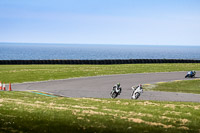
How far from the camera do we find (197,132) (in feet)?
31.3

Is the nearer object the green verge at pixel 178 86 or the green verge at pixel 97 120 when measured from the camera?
the green verge at pixel 97 120

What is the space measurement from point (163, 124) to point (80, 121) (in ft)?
8.75

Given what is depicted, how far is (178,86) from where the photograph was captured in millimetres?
27875

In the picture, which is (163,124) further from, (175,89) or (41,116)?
(175,89)

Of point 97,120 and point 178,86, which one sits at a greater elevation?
point 178,86

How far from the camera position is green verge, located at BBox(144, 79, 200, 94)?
84.1ft

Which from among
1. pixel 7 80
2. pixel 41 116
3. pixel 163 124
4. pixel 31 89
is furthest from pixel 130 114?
pixel 7 80

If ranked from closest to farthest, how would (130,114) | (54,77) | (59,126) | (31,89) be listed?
(59,126)
(130,114)
(31,89)
(54,77)

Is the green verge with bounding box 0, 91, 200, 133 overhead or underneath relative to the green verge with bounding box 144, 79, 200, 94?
underneath

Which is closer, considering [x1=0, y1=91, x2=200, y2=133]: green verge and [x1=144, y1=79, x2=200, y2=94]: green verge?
[x1=0, y1=91, x2=200, y2=133]: green verge

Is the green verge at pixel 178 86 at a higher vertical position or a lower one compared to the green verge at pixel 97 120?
higher

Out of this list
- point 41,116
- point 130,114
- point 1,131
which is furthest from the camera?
point 130,114

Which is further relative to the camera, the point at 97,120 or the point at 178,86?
the point at 178,86

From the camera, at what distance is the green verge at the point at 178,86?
25.6 meters
